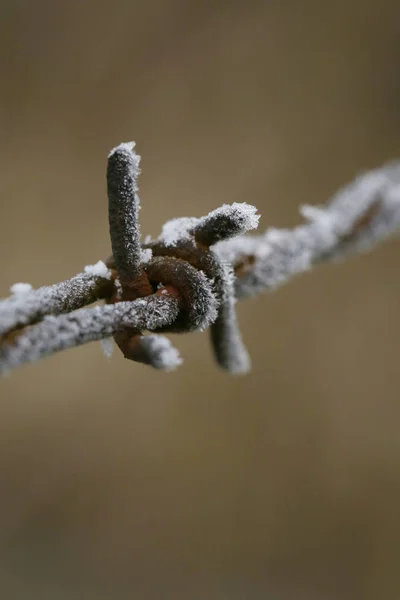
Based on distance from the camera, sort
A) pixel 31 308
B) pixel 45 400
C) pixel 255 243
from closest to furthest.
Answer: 1. pixel 31 308
2. pixel 255 243
3. pixel 45 400

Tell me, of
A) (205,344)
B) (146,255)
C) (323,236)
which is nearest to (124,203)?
(146,255)

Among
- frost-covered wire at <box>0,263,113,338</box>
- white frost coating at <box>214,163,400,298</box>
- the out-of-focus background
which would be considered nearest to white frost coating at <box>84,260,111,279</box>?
frost-covered wire at <box>0,263,113,338</box>

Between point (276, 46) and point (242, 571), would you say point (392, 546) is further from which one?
point (276, 46)

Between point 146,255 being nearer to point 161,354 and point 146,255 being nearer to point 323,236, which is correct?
point 161,354

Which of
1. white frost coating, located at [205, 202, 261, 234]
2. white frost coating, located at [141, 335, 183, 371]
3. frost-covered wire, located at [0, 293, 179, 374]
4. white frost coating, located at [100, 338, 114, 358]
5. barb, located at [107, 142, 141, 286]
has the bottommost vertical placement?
white frost coating, located at [141, 335, 183, 371]

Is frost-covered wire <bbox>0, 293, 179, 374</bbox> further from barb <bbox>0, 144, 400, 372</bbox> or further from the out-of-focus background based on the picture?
the out-of-focus background

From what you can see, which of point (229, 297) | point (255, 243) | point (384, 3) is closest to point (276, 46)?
point (384, 3)
